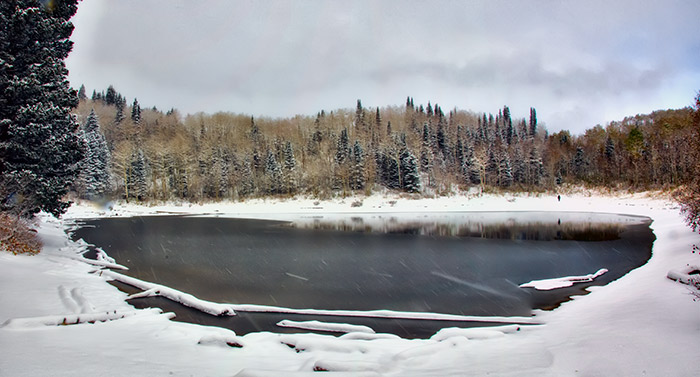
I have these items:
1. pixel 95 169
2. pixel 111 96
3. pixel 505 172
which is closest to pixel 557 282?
pixel 505 172

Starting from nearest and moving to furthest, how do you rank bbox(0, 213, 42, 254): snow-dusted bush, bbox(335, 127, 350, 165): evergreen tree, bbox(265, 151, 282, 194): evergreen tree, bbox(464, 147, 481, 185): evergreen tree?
bbox(0, 213, 42, 254): snow-dusted bush → bbox(265, 151, 282, 194): evergreen tree → bbox(335, 127, 350, 165): evergreen tree → bbox(464, 147, 481, 185): evergreen tree

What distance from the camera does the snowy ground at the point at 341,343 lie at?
4574mm

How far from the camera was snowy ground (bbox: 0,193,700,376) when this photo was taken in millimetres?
4574

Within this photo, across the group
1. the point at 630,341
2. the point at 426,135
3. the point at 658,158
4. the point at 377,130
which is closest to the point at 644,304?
the point at 630,341

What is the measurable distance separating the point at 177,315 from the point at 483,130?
111159mm

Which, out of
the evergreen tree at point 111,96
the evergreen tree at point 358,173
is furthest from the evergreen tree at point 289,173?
the evergreen tree at point 111,96

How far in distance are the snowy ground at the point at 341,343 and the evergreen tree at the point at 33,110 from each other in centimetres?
587

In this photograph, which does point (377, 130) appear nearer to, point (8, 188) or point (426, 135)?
point (426, 135)

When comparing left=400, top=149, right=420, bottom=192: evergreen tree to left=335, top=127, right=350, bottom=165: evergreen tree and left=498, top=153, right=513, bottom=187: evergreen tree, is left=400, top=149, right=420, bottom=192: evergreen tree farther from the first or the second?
left=498, top=153, right=513, bottom=187: evergreen tree

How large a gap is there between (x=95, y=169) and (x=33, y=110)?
56477 millimetres

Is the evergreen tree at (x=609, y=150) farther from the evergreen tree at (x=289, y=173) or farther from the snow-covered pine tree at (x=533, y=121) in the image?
the evergreen tree at (x=289, y=173)

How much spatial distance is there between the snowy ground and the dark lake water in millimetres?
1290

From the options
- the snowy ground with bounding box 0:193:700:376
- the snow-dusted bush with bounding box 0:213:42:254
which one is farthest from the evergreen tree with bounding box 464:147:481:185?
the snow-dusted bush with bounding box 0:213:42:254

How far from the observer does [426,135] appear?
3167 inches
